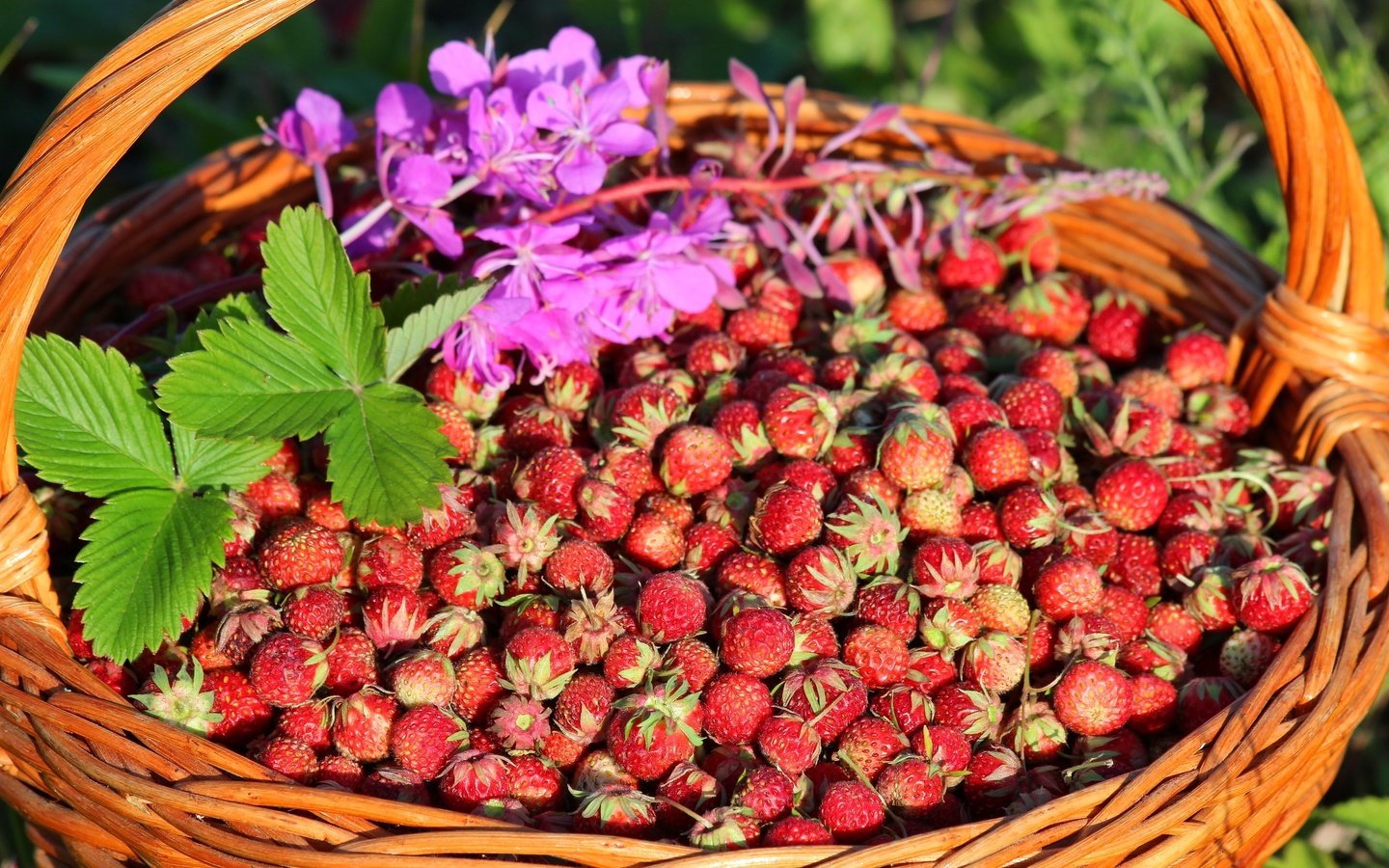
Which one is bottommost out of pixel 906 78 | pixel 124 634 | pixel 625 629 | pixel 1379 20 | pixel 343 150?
pixel 1379 20

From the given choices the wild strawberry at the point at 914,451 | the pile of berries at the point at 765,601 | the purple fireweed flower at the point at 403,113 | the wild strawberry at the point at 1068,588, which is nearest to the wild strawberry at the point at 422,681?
the pile of berries at the point at 765,601

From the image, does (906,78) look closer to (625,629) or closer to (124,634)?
(625,629)

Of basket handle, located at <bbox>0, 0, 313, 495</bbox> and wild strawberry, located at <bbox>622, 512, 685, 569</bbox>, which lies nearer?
basket handle, located at <bbox>0, 0, 313, 495</bbox>

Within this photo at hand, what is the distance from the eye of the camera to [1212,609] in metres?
1.40

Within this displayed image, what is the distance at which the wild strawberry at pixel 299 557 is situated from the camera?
1.31 meters

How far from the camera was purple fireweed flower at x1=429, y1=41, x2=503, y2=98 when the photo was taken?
1.67m

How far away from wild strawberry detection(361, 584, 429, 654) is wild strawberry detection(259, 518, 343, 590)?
61 millimetres

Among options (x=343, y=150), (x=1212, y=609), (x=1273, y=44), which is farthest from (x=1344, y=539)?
(x=343, y=150)

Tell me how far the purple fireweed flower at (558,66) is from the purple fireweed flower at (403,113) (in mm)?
124

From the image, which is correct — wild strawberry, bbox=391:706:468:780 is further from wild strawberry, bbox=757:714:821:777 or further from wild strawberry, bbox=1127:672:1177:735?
wild strawberry, bbox=1127:672:1177:735

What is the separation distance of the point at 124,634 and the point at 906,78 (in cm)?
262

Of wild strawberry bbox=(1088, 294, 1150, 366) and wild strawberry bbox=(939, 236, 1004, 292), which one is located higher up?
wild strawberry bbox=(939, 236, 1004, 292)

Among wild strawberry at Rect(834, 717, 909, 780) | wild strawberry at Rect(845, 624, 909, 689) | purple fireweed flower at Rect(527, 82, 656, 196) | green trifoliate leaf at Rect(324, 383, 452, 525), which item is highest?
purple fireweed flower at Rect(527, 82, 656, 196)

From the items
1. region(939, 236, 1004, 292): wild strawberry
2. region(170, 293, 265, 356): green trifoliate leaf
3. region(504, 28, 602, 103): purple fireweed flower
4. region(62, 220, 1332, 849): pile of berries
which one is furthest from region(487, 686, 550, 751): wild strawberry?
region(939, 236, 1004, 292): wild strawberry
